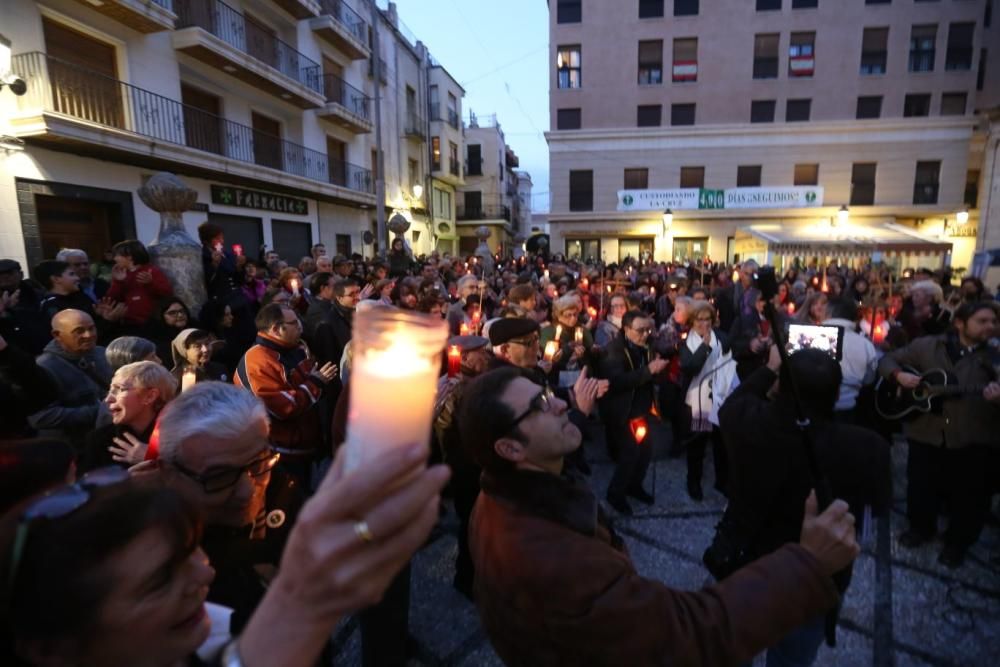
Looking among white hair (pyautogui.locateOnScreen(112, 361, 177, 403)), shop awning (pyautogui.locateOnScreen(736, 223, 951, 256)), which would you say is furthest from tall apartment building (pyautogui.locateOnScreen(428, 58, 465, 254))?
white hair (pyautogui.locateOnScreen(112, 361, 177, 403))

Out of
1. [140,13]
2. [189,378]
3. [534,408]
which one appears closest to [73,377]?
[189,378]

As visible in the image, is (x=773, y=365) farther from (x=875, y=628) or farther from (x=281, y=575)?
(x=281, y=575)

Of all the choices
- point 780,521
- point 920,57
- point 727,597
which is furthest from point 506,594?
point 920,57

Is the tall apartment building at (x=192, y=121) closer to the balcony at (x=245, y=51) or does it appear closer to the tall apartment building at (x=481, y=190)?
the balcony at (x=245, y=51)

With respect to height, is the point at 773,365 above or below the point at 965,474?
above

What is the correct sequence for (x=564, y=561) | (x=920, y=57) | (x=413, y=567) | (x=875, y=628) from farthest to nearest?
(x=920, y=57) < (x=413, y=567) < (x=875, y=628) < (x=564, y=561)

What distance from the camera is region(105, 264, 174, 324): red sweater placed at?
4305mm

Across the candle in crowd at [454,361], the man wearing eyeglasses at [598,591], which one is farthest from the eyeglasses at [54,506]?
the candle in crowd at [454,361]

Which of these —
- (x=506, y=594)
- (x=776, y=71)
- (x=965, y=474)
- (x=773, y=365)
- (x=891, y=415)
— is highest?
(x=776, y=71)

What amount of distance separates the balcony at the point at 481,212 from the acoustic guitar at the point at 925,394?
34.8 metres

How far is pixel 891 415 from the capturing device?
11.9ft

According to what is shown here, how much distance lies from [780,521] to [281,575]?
2178mm

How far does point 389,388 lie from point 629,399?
3.81 m

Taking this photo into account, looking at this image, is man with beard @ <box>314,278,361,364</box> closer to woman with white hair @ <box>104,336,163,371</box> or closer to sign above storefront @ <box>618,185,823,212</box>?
woman with white hair @ <box>104,336,163,371</box>
